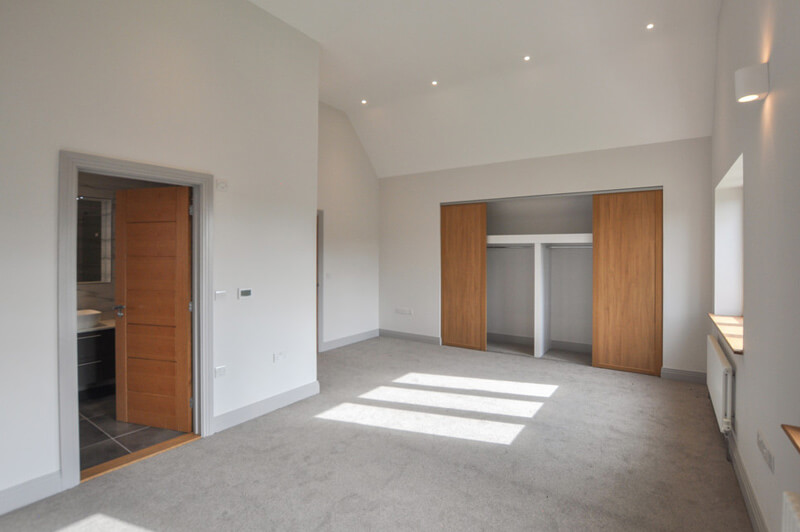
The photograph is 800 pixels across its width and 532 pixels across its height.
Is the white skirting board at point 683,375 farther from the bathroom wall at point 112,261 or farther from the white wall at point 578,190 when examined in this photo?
the bathroom wall at point 112,261

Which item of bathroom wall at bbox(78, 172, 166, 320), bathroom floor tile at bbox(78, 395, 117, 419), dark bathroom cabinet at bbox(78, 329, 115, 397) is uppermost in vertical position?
bathroom wall at bbox(78, 172, 166, 320)

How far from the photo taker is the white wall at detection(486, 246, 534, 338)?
7.06m

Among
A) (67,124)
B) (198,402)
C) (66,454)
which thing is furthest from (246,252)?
(66,454)

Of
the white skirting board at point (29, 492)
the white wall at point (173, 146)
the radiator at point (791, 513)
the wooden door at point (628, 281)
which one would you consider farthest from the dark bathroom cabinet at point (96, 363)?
the wooden door at point (628, 281)

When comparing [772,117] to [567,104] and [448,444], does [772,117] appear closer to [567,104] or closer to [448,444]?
[448,444]

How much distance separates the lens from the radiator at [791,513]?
4.11ft

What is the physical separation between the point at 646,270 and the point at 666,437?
96.5 inches

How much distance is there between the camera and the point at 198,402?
3521 mm

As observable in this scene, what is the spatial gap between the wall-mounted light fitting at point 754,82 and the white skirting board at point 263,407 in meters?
4.23

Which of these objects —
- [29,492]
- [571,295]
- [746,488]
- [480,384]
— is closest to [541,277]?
[571,295]

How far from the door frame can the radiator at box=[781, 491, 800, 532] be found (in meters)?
3.61

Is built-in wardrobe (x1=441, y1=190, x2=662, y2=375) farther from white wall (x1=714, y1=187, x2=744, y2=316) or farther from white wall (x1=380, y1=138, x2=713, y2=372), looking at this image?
white wall (x1=714, y1=187, x2=744, y2=316)

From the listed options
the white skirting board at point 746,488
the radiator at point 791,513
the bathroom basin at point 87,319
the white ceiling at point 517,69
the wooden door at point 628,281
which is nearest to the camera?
the radiator at point 791,513

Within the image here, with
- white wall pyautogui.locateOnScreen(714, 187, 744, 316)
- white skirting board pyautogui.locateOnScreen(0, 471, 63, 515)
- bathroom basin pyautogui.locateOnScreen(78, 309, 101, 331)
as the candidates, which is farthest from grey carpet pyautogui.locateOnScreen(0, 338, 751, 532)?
bathroom basin pyautogui.locateOnScreen(78, 309, 101, 331)
